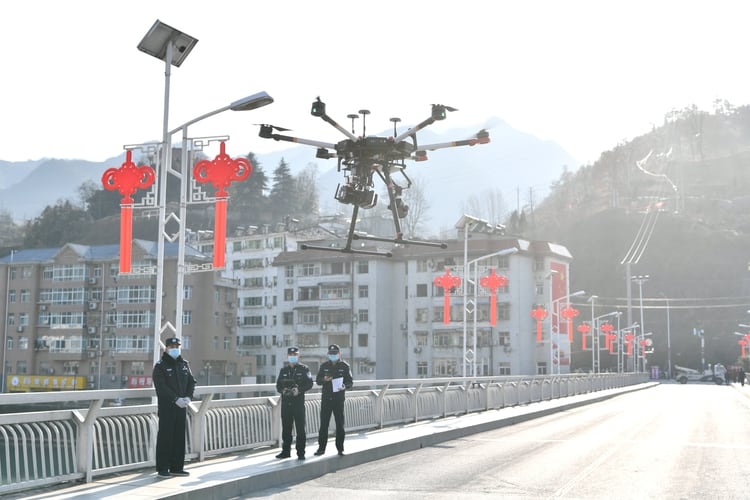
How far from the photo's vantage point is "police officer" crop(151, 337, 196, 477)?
36.0ft

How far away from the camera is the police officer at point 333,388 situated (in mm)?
13977

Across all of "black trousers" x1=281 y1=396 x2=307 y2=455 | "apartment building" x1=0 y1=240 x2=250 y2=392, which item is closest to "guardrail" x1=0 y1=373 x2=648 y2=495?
"black trousers" x1=281 y1=396 x2=307 y2=455

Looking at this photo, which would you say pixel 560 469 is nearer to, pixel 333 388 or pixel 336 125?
pixel 333 388

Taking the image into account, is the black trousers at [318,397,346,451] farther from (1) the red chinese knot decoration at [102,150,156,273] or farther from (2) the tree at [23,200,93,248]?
(2) the tree at [23,200,93,248]

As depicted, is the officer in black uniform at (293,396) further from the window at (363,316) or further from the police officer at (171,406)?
the window at (363,316)

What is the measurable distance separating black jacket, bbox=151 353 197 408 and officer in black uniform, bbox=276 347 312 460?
2459 mm

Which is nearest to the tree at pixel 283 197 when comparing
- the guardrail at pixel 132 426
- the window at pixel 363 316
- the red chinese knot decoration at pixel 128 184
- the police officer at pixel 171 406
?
the window at pixel 363 316

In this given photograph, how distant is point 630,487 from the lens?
11867 millimetres

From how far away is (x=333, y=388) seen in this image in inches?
551

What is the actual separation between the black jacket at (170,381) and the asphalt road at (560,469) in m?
1.67

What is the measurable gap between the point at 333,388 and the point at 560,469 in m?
3.93

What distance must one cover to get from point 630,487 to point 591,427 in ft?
40.9

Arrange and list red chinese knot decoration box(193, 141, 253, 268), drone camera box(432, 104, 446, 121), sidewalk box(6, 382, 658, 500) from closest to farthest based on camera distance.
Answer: sidewalk box(6, 382, 658, 500), red chinese knot decoration box(193, 141, 253, 268), drone camera box(432, 104, 446, 121)

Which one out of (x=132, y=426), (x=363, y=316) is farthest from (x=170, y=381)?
(x=363, y=316)
